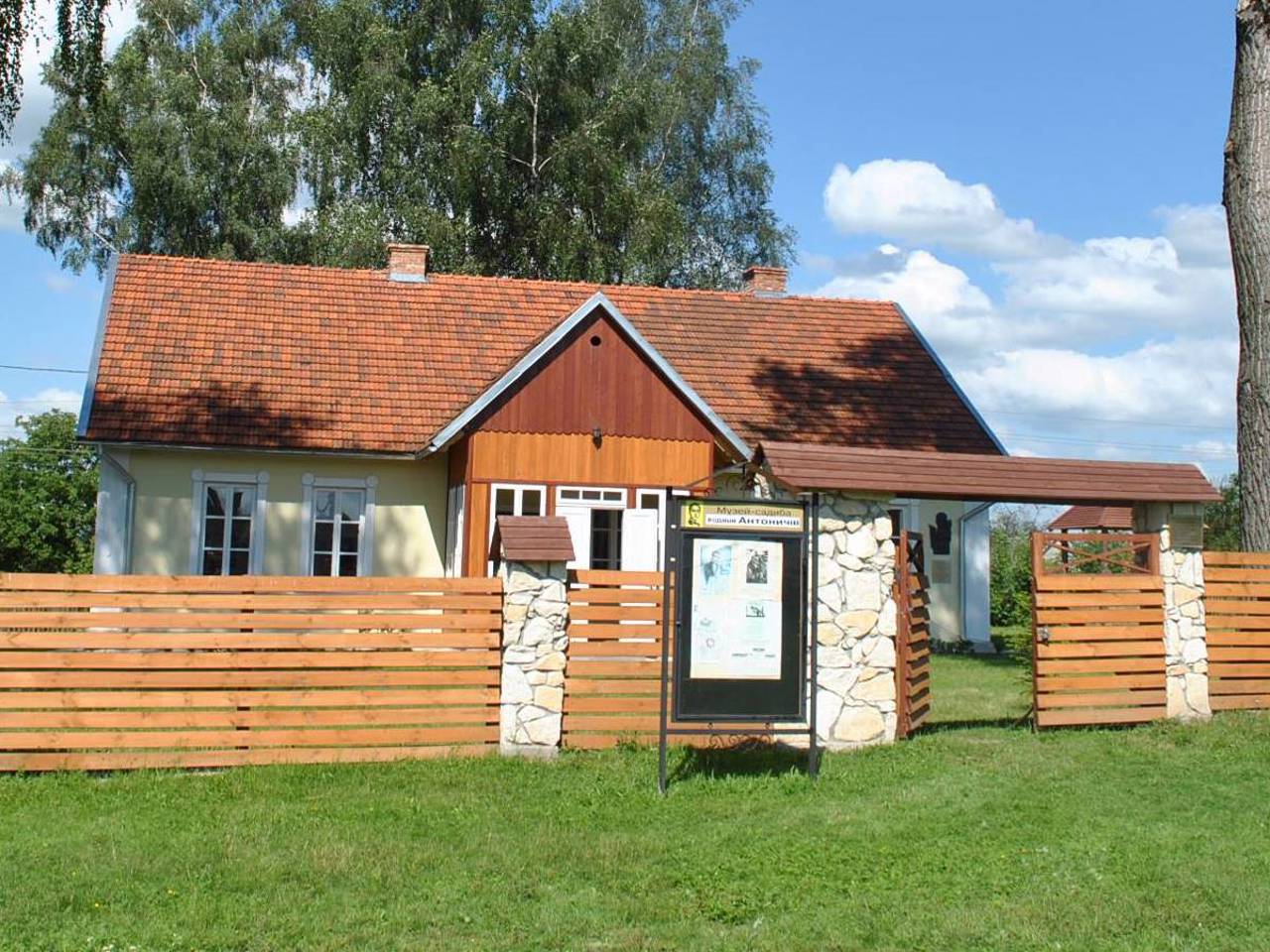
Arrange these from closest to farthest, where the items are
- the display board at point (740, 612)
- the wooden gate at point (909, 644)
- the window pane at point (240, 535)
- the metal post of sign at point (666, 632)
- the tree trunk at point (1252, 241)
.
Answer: the metal post of sign at point (666, 632) < the display board at point (740, 612) < the wooden gate at point (909, 644) < the tree trunk at point (1252, 241) < the window pane at point (240, 535)

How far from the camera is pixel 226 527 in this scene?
19.7 metres

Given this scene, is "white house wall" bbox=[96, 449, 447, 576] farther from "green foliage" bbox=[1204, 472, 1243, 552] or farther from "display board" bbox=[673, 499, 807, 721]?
"green foliage" bbox=[1204, 472, 1243, 552]

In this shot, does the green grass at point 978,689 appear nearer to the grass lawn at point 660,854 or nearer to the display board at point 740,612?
the grass lawn at point 660,854

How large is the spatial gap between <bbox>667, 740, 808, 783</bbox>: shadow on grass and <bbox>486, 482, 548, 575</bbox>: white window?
27.0 ft

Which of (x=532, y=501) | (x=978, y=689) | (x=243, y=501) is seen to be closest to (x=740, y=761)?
(x=978, y=689)

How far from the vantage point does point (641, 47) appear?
38500 mm

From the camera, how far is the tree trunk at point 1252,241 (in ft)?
Result: 45.8

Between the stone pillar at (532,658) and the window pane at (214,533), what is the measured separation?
10.1m

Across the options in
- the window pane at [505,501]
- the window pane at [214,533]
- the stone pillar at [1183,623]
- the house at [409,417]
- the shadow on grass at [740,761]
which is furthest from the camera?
the window pane at [214,533]

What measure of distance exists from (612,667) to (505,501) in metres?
8.18

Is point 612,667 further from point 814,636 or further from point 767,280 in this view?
point 767,280

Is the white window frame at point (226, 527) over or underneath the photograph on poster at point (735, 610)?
over

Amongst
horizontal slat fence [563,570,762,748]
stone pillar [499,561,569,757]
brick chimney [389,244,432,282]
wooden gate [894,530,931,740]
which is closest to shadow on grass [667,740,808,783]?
horizontal slat fence [563,570,762,748]

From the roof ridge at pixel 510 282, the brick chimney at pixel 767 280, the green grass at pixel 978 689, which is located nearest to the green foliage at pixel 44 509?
the roof ridge at pixel 510 282
